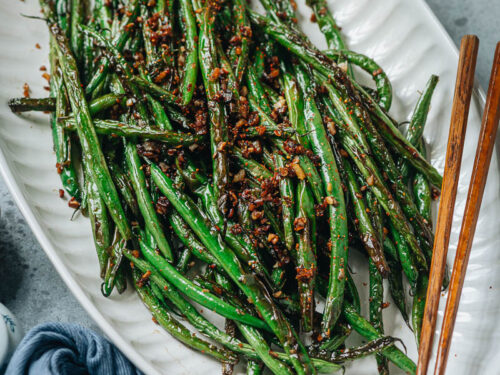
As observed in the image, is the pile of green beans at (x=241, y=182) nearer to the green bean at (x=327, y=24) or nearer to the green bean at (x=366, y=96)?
the green bean at (x=366, y=96)

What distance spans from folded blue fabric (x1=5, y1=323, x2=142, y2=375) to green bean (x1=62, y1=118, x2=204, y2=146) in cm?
113

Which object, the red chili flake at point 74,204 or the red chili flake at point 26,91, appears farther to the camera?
the red chili flake at point 26,91

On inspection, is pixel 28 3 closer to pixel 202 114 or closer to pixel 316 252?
pixel 202 114

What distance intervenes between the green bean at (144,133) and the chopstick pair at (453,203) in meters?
1.30

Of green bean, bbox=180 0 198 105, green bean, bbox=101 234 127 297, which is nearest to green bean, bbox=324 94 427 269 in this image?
green bean, bbox=180 0 198 105

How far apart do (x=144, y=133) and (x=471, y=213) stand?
170 cm

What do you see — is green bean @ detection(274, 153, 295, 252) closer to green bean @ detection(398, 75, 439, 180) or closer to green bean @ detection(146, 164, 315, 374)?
green bean @ detection(146, 164, 315, 374)

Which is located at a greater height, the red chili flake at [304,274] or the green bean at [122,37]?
the green bean at [122,37]

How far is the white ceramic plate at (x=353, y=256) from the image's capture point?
7.97 feet

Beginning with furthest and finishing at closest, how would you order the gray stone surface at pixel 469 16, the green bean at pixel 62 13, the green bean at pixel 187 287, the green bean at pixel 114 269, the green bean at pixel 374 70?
1. the gray stone surface at pixel 469 16
2. the green bean at pixel 62 13
3. the green bean at pixel 374 70
4. the green bean at pixel 114 269
5. the green bean at pixel 187 287

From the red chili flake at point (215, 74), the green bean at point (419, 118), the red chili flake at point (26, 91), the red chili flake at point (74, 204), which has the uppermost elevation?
the red chili flake at point (215, 74)

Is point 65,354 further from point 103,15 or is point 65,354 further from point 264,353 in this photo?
point 103,15

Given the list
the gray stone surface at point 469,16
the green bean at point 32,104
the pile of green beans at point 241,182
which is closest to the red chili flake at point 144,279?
the pile of green beans at point 241,182

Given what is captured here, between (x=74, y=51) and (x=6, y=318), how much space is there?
5.25 feet
